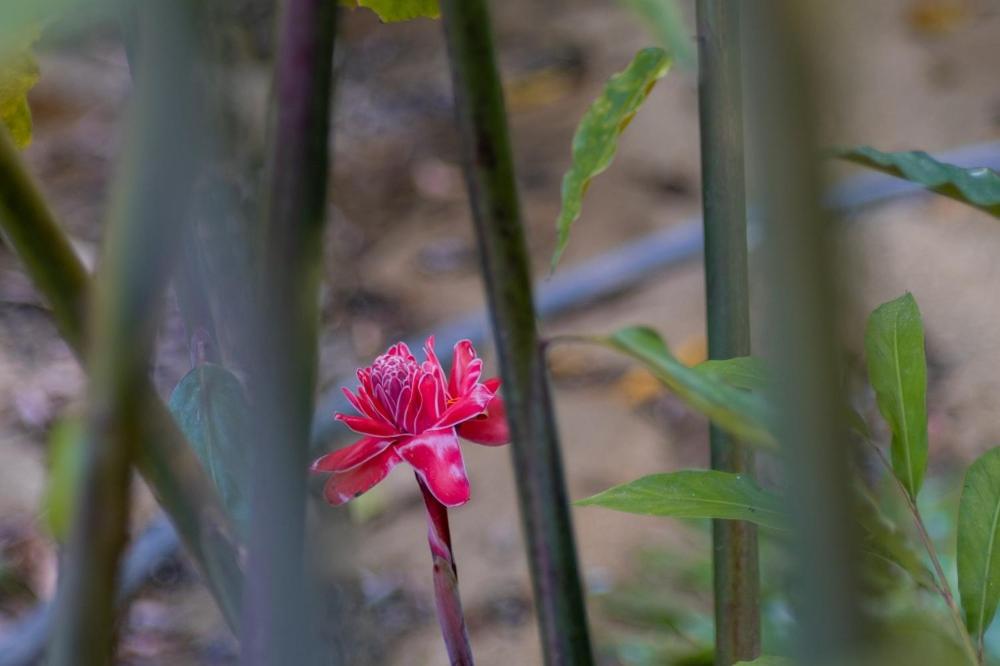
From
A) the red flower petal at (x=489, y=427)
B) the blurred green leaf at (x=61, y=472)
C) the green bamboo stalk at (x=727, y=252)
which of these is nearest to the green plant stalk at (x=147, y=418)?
the blurred green leaf at (x=61, y=472)

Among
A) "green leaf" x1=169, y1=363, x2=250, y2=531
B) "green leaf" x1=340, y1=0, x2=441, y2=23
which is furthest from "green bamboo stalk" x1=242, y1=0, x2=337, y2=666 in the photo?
"green leaf" x1=340, y1=0, x2=441, y2=23

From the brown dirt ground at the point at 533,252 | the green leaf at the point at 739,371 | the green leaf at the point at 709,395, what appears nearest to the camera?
the green leaf at the point at 709,395

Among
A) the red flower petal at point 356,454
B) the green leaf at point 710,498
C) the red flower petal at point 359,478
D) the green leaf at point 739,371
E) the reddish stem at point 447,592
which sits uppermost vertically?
the green leaf at point 739,371

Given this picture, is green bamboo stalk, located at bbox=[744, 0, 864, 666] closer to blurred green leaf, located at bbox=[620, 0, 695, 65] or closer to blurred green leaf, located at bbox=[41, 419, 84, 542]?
blurred green leaf, located at bbox=[620, 0, 695, 65]

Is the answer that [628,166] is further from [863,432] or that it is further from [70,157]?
[863,432]

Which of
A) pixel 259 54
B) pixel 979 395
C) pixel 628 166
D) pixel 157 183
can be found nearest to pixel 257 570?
pixel 157 183

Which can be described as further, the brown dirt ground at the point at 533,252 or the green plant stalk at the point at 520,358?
the brown dirt ground at the point at 533,252

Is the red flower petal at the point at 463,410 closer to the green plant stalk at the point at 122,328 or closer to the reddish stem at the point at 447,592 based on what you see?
the reddish stem at the point at 447,592
